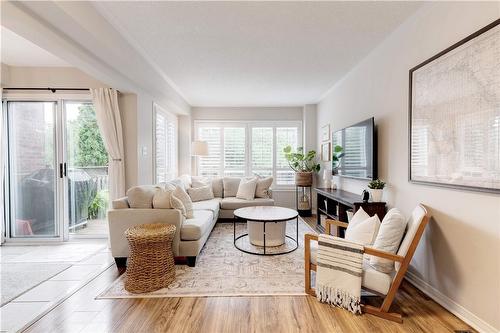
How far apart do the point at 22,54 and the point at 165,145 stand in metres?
2.57

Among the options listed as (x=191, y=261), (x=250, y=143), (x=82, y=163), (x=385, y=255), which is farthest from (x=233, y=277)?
(x=250, y=143)

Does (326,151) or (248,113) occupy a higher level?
(248,113)

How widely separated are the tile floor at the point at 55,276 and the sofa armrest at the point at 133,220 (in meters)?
0.39

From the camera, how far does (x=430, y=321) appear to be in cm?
186

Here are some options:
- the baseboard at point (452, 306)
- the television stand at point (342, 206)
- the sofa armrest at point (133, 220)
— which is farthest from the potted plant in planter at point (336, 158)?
the sofa armrest at point (133, 220)

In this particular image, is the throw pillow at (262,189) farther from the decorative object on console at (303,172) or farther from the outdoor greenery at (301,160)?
the outdoor greenery at (301,160)

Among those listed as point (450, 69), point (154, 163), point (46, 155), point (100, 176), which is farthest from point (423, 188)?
point (46, 155)

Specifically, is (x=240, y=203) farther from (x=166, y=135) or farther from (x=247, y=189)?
(x=166, y=135)

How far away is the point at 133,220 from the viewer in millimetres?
2791

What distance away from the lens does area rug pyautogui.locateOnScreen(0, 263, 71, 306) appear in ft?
7.74

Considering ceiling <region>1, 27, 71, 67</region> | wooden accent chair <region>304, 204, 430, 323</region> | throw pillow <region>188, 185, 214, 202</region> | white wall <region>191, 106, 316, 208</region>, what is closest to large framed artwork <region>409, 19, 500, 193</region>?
wooden accent chair <region>304, 204, 430, 323</region>

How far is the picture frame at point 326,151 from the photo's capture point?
196 inches

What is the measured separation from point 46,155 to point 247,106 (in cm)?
421

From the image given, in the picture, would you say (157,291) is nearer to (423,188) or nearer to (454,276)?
(454,276)
